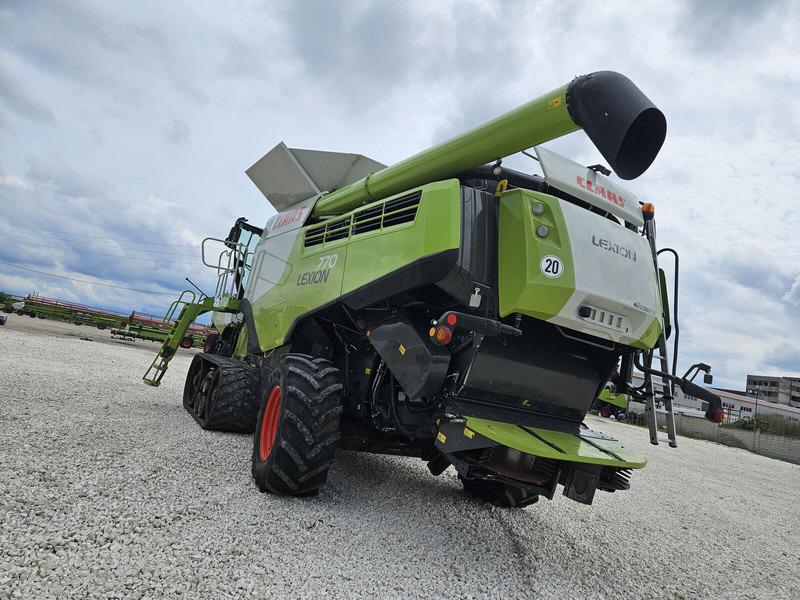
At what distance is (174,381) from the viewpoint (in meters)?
11.1

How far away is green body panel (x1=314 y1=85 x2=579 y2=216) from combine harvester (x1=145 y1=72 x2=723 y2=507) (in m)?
0.01

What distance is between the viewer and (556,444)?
325 centimetres

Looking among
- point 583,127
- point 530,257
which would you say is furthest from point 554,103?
point 530,257

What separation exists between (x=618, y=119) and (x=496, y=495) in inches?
139

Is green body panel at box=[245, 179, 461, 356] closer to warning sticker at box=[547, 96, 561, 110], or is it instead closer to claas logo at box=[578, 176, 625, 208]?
warning sticker at box=[547, 96, 561, 110]

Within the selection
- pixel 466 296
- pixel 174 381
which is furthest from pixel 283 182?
pixel 174 381

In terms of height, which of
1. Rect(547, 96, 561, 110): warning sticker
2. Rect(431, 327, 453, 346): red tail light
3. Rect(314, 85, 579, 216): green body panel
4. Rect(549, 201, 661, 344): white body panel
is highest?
Rect(547, 96, 561, 110): warning sticker

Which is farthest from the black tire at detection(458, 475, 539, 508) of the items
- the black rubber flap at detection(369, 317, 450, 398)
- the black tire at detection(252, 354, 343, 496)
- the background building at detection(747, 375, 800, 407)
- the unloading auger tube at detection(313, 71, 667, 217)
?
the background building at detection(747, 375, 800, 407)

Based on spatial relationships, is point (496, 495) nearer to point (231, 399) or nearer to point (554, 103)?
point (231, 399)

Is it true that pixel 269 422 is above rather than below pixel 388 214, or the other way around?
below

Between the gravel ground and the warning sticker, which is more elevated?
the warning sticker

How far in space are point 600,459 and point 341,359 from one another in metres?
2.52

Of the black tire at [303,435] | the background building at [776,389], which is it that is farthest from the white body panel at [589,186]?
the background building at [776,389]

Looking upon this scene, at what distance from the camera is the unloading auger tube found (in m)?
3.02
